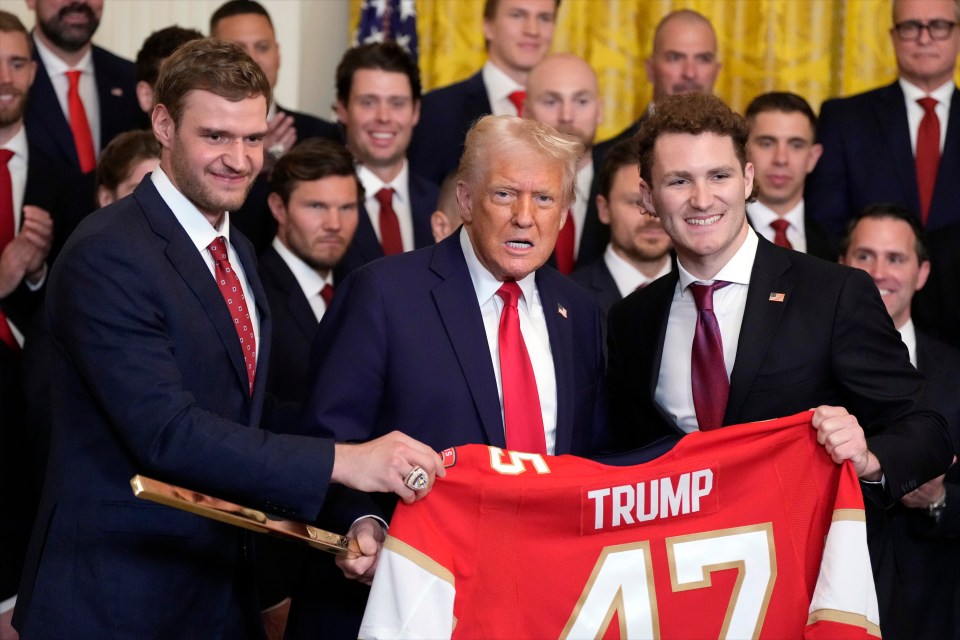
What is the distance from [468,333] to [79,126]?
2.99 meters

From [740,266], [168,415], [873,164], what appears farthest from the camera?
[873,164]

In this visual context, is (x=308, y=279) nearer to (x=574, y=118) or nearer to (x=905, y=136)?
(x=574, y=118)

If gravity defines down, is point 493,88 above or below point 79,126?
above

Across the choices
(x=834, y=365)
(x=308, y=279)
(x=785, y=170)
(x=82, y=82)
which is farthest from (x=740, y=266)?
(x=82, y=82)

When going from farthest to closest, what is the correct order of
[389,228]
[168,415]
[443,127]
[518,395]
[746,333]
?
[443,127] < [389,228] < [746,333] < [518,395] < [168,415]

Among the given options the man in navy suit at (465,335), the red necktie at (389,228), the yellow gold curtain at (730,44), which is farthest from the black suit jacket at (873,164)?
the man in navy suit at (465,335)

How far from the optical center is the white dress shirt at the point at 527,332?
10.8 ft

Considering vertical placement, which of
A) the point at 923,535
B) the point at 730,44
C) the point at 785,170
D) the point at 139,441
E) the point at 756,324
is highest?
the point at 730,44

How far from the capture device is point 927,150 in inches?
225

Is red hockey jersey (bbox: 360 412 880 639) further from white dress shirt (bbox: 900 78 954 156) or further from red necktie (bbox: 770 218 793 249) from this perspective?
white dress shirt (bbox: 900 78 954 156)

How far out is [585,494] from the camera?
117 inches

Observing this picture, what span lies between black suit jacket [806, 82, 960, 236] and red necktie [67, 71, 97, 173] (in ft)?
10.1

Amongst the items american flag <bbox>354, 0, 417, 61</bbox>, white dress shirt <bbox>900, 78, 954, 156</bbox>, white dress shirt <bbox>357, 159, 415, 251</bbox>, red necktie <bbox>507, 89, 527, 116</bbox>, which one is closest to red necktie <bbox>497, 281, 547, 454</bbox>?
white dress shirt <bbox>357, 159, 415, 251</bbox>

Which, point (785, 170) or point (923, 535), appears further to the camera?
point (785, 170)
